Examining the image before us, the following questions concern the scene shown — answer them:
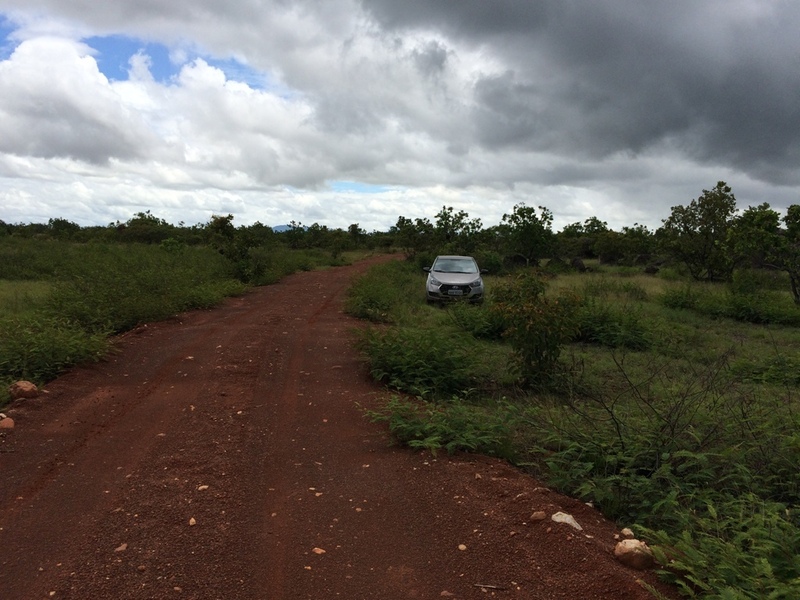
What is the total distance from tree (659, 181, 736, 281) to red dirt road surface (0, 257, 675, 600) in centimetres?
2084

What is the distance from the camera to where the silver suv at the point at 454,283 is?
49.8 feet

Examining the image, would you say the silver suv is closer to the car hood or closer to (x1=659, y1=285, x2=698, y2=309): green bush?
the car hood

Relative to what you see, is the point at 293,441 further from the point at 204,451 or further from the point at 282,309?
the point at 282,309

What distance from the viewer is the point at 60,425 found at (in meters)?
5.60

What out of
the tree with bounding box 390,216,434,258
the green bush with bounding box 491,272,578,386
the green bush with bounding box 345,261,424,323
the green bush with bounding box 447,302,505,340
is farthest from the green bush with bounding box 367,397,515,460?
the tree with bounding box 390,216,434,258

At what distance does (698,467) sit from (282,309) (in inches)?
403

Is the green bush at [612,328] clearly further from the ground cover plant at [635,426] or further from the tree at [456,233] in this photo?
the tree at [456,233]

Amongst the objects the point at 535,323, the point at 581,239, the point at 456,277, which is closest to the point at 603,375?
the point at 535,323

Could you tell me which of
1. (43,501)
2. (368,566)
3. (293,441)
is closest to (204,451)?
(293,441)

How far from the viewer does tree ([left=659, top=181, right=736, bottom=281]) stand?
22.7m

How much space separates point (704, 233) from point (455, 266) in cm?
1277

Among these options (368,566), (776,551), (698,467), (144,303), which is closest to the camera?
(776,551)

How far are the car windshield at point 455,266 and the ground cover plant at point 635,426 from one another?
201 inches

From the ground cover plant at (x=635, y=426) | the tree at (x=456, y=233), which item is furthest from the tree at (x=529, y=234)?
the ground cover plant at (x=635, y=426)
